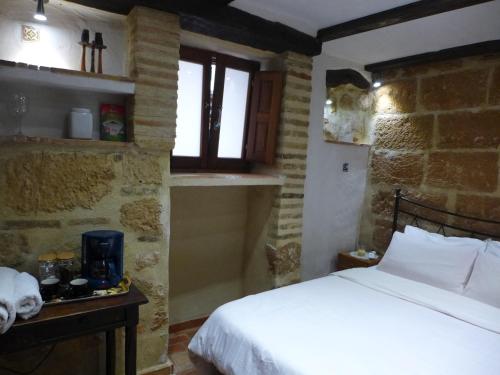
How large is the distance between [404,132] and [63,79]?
2835 millimetres

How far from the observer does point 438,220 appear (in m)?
2.96

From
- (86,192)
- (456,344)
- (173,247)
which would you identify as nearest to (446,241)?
(456,344)

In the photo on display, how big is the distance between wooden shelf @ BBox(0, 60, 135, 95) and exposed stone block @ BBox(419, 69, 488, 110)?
8.28ft

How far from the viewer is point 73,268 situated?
6.22 feet

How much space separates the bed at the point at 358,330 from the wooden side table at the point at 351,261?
66cm

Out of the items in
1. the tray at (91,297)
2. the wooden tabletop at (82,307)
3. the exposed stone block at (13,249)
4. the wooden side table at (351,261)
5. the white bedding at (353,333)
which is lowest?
the wooden side table at (351,261)

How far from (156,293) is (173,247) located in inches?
26.4

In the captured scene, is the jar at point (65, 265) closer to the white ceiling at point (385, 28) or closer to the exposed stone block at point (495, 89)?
the white ceiling at point (385, 28)

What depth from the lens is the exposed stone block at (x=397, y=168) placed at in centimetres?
312

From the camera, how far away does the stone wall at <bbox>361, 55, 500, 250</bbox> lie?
268 cm

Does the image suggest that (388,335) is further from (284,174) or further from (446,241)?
(284,174)

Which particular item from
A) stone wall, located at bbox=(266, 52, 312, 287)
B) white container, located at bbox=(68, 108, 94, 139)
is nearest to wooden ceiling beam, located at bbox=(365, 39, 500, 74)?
stone wall, located at bbox=(266, 52, 312, 287)

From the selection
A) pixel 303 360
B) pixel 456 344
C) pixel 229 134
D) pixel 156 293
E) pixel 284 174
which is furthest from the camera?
pixel 229 134

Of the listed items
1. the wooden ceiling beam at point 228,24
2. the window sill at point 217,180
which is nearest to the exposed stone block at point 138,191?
the window sill at point 217,180
